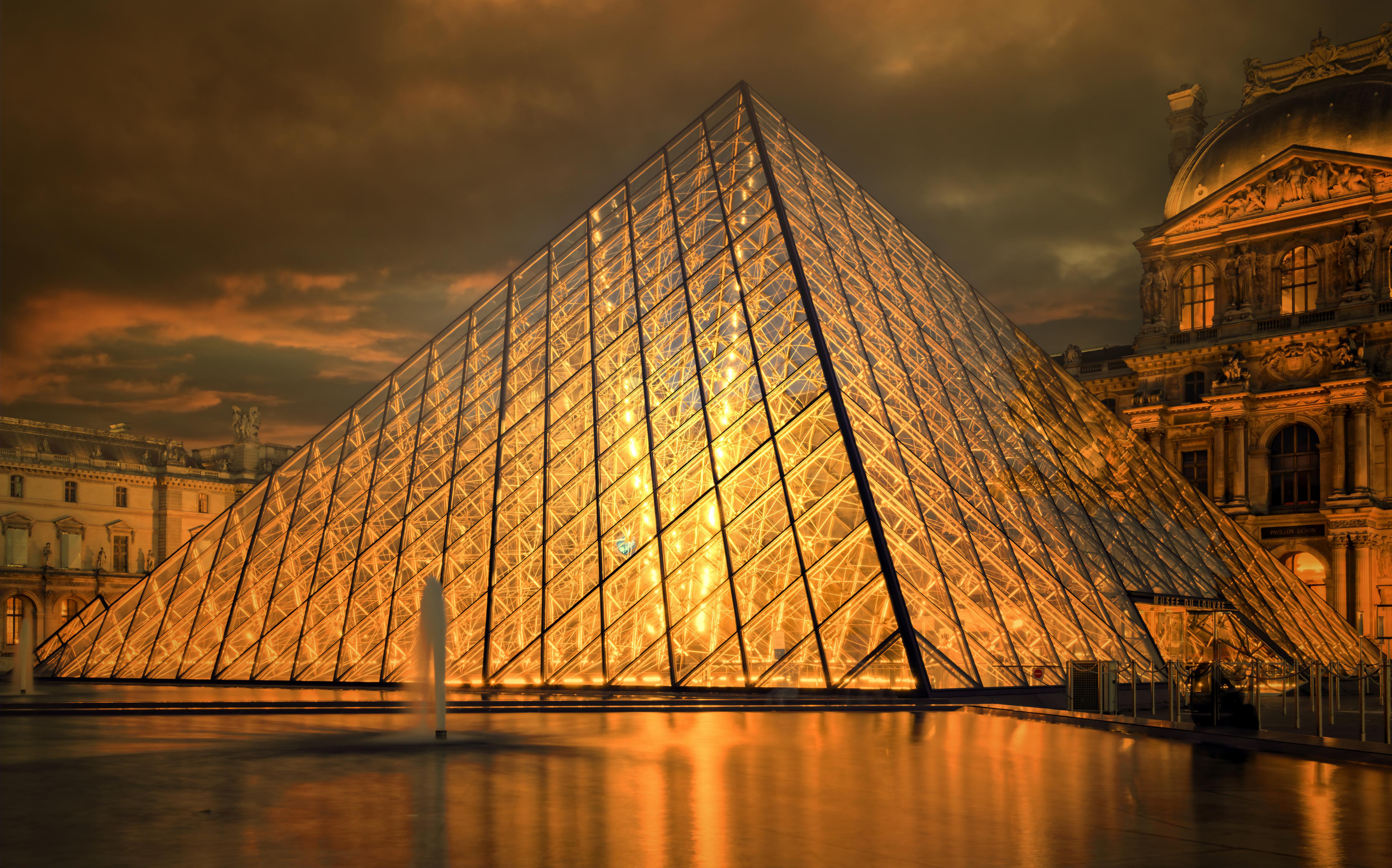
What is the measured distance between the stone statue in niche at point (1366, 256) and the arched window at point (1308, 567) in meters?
11.0

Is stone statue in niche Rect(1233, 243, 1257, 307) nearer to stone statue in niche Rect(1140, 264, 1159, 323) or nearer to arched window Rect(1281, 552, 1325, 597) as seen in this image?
stone statue in niche Rect(1140, 264, 1159, 323)

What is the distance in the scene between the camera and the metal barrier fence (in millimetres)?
13172

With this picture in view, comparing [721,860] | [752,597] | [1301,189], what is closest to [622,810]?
[721,860]

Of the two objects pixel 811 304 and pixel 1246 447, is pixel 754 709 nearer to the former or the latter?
pixel 811 304

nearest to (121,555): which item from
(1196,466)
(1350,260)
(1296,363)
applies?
(1196,466)

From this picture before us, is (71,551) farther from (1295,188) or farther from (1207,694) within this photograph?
(1207,694)

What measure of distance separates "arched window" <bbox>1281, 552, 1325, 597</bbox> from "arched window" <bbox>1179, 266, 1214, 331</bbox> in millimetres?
10788

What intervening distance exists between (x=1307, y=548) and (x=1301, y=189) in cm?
1492

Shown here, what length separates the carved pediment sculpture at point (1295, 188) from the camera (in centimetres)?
4953

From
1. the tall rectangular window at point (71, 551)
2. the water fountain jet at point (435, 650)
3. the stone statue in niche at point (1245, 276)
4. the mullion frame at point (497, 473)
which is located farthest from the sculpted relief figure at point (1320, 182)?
the tall rectangular window at point (71, 551)

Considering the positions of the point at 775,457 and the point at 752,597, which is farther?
the point at 775,457

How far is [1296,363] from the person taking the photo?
50.8 metres

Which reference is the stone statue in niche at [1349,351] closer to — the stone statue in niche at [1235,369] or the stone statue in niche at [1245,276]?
the stone statue in niche at [1235,369]

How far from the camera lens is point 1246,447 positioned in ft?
168
